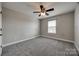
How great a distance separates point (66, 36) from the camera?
3754 mm

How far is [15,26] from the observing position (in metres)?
3.30

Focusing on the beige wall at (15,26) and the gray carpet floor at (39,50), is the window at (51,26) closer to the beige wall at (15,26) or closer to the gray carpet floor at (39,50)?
the beige wall at (15,26)

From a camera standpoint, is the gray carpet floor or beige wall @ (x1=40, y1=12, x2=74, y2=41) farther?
beige wall @ (x1=40, y1=12, x2=74, y2=41)

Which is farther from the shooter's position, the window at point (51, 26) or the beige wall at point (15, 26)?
the window at point (51, 26)

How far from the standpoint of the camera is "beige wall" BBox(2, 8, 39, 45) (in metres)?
2.80

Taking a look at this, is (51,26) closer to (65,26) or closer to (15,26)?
(65,26)

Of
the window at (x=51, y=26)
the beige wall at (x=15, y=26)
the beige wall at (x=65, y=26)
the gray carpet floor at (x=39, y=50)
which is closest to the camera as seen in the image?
the gray carpet floor at (x=39, y=50)

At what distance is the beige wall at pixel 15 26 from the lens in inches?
110

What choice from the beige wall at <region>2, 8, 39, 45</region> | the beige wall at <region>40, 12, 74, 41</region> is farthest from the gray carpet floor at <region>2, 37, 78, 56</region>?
the beige wall at <region>40, 12, 74, 41</region>

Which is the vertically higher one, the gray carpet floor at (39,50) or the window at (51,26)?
the window at (51,26)

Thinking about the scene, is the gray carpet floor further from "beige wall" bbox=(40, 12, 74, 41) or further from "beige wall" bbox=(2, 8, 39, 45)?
"beige wall" bbox=(40, 12, 74, 41)

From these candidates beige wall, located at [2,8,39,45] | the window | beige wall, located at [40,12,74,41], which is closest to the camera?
beige wall, located at [2,8,39,45]

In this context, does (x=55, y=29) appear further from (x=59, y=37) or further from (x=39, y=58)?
(x=39, y=58)

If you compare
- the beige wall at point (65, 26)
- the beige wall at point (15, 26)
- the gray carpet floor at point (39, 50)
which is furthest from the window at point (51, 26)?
the gray carpet floor at point (39, 50)
